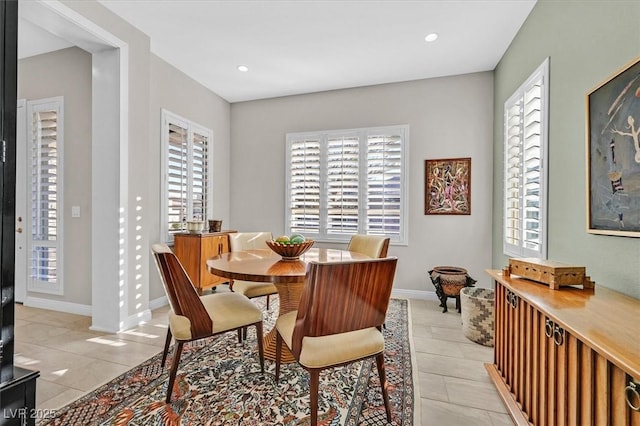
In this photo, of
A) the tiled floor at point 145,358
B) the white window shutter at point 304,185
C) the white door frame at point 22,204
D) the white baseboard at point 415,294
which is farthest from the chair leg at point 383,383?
the white door frame at point 22,204

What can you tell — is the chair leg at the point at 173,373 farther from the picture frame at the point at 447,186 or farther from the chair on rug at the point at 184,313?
the picture frame at the point at 447,186

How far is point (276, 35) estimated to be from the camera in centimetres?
310

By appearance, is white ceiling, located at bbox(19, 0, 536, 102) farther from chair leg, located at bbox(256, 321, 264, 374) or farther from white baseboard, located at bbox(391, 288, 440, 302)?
white baseboard, located at bbox(391, 288, 440, 302)

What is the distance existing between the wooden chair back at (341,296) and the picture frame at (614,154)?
1151mm

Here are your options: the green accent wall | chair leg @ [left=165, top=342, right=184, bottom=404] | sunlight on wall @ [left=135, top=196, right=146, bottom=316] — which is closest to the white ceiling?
the green accent wall

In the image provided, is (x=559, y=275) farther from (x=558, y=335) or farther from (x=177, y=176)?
(x=177, y=176)

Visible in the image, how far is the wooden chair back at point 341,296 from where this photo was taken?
140 cm

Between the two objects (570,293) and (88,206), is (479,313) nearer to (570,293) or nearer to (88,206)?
(570,293)

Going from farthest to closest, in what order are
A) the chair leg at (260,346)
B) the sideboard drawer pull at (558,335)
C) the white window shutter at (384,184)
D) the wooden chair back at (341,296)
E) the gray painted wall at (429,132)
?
the white window shutter at (384,184) < the gray painted wall at (429,132) < the chair leg at (260,346) < the wooden chair back at (341,296) < the sideboard drawer pull at (558,335)

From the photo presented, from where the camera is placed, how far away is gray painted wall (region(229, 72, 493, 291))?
3836mm

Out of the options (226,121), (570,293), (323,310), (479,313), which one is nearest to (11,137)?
(323,310)

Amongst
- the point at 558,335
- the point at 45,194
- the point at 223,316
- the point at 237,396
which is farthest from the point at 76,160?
the point at 558,335

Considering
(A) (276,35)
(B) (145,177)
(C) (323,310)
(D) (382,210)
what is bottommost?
(C) (323,310)

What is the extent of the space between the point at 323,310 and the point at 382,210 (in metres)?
2.91
